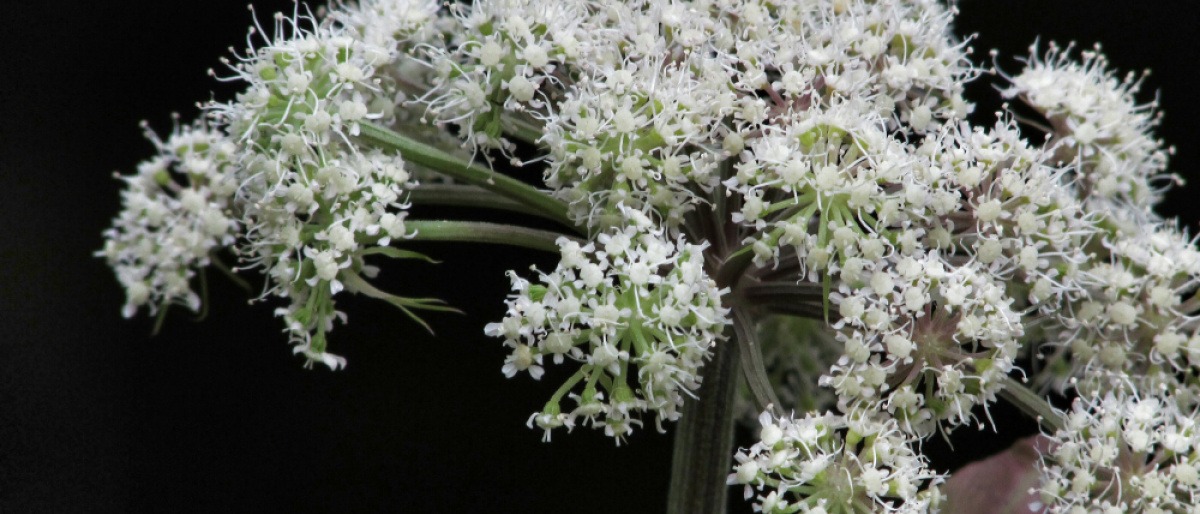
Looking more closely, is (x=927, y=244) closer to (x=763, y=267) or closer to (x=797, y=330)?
(x=763, y=267)

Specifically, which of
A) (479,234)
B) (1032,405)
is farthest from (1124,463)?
(479,234)

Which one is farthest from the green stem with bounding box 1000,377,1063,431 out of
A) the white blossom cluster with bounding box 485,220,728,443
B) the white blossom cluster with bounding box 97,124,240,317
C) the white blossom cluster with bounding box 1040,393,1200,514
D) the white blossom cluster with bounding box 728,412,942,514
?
the white blossom cluster with bounding box 97,124,240,317

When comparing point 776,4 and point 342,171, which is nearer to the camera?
point 342,171

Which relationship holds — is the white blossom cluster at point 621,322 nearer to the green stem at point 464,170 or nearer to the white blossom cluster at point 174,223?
the green stem at point 464,170

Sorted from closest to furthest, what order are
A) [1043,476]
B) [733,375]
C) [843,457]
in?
[843,457]
[1043,476]
[733,375]

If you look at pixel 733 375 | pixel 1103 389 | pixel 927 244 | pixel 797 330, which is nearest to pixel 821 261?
pixel 927 244

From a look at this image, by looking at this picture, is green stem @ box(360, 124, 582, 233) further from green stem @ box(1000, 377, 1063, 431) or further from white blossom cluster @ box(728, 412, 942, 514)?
green stem @ box(1000, 377, 1063, 431)

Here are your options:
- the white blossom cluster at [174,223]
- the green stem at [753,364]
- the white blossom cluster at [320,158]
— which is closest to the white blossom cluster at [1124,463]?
the green stem at [753,364]
